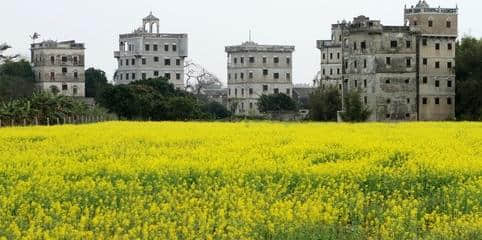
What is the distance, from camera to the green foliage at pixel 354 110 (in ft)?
258

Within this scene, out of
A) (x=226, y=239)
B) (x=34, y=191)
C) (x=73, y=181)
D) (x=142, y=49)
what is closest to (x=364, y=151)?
(x=73, y=181)

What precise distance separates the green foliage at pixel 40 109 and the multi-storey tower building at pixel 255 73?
67615mm

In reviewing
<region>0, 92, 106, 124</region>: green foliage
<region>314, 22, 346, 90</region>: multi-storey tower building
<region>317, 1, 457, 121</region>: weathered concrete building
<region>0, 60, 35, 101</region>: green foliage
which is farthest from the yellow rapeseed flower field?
<region>314, 22, 346, 90</region>: multi-storey tower building

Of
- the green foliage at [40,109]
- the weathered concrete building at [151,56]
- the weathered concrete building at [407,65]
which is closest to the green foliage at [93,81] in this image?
the weathered concrete building at [151,56]

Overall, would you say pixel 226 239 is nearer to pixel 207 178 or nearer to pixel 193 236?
pixel 193 236

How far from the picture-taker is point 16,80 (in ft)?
338

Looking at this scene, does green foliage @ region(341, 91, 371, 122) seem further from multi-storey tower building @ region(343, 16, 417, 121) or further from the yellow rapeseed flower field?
the yellow rapeseed flower field

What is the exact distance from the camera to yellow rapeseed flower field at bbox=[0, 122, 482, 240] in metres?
13.5

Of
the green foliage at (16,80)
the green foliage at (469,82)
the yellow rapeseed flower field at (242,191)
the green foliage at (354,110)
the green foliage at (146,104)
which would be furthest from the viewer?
the green foliage at (16,80)

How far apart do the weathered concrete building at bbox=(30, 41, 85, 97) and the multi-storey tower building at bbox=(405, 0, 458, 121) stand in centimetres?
4474

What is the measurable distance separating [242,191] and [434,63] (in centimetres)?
7261

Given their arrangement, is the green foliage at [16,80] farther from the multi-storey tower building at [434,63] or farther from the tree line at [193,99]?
the multi-storey tower building at [434,63]

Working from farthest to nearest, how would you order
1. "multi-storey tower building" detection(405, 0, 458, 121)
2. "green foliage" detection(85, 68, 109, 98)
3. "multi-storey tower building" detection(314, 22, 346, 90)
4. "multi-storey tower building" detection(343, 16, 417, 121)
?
1. "green foliage" detection(85, 68, 109, 98)
2. "multi-storey tower building" detection(314, 22, 346, 90)
3. "multi-storey tower building" detection(405, 0, 458, 121)
4. "multi-storey tower building" detection(343, 16, 417, 121)

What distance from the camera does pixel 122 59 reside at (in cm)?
13100
